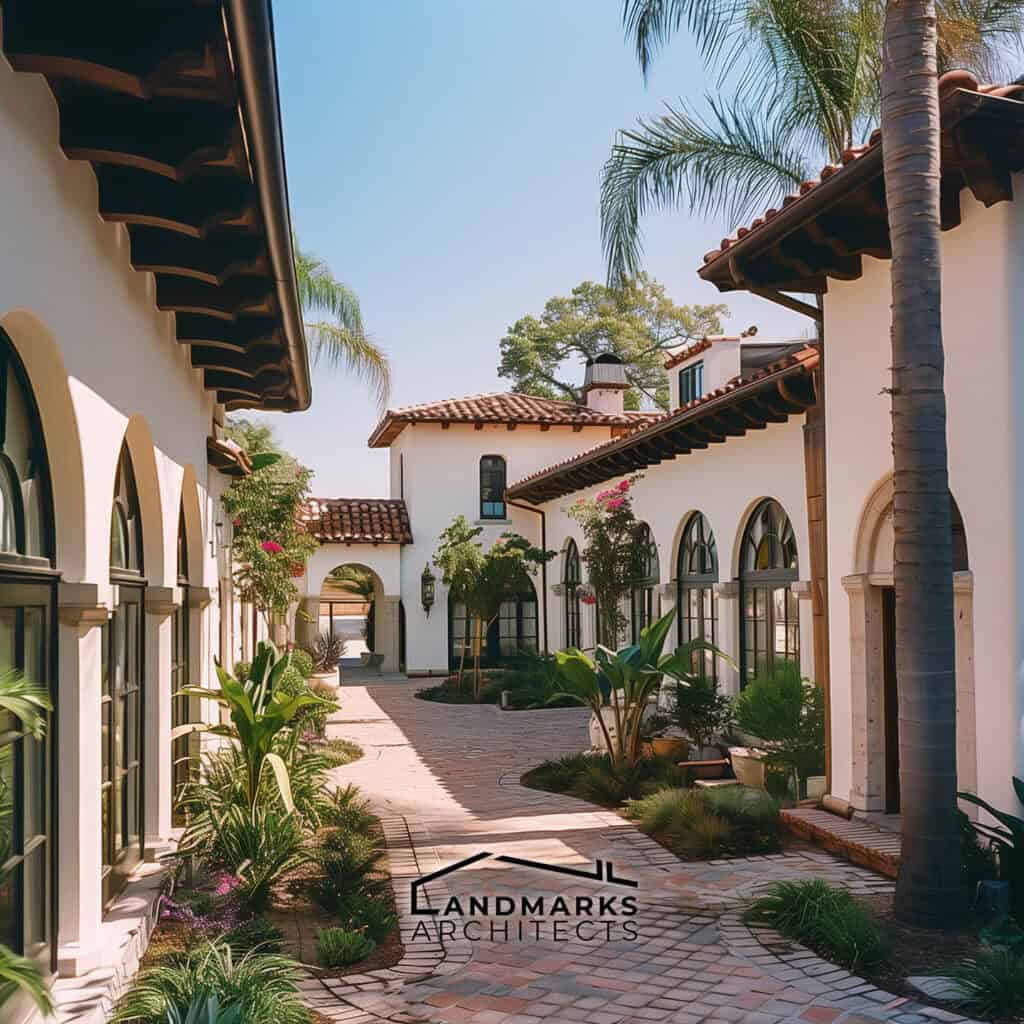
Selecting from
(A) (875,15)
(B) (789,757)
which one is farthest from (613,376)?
(B) (789,757)

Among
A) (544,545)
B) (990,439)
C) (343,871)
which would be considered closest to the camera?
(990,439)

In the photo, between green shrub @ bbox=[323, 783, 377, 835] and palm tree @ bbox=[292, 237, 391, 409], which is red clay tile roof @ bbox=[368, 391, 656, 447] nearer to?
palm tree @ bbox=[292, 237, 391, 409]

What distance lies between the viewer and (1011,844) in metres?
6.45

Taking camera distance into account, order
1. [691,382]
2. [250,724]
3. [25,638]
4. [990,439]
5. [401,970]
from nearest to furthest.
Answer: [25,638] → [401,970] → [990,439] → [250,724] → [691,382]

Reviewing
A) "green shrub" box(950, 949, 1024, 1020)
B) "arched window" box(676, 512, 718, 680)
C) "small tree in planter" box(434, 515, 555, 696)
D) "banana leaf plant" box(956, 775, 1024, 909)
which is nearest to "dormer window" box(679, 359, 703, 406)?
"arched window" box(676, 512, 718, 680)

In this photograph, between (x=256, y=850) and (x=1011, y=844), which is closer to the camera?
(x=1011, y=844)

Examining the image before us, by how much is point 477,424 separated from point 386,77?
17.3 meters

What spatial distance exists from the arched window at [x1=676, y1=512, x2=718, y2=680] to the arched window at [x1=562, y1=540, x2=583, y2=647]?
269 inches

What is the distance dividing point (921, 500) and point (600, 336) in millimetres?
37431

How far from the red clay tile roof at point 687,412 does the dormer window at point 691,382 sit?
3.95 feet

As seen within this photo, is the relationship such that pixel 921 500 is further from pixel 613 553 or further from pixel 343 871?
pixel 613 553

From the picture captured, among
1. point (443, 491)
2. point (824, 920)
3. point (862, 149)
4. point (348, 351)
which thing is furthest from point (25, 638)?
point (443, 491)

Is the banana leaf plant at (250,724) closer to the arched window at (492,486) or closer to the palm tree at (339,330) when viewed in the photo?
the palm tree at (339,330)

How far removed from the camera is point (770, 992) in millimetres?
5496
